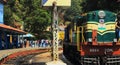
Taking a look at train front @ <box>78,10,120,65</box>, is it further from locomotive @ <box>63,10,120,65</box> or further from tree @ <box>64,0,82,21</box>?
tree @ <box>64,0,82,21</box>

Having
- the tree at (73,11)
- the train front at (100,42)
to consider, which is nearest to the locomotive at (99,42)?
the train front at (100,42)

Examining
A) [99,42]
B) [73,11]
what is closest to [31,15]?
[73,11]

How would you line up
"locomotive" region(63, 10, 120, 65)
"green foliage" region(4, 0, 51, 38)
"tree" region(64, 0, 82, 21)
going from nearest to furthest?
"locomotive" region(63, 10, 120, 65) < "green foliage" region(4, 0, 51, 38) < "tree" region(64, 0, 82, 21)

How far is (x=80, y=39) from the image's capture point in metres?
22.1

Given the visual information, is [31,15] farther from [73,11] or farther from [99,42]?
[99,42]

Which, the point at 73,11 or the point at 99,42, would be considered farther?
the point at 73,11

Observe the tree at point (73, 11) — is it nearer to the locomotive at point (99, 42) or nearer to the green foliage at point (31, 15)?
the green foliage at point (31, 15)

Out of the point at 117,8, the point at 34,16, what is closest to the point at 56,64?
the point at 117,8

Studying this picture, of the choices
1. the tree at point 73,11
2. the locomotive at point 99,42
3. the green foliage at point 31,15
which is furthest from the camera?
the tree at point 73,11

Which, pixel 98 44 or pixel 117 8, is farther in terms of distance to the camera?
pixel 117 8

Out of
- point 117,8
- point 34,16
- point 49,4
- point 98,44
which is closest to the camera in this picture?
point 98,44

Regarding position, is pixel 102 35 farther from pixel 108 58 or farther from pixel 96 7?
pixel 96 7

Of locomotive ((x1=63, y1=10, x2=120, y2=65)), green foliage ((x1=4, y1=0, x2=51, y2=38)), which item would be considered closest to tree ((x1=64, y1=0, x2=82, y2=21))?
green foliage ((x1=4, y1=0, x2=51, y2=38))

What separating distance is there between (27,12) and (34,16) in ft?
14.2
